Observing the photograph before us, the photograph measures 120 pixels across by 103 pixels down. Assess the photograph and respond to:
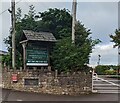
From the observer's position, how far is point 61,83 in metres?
18.8

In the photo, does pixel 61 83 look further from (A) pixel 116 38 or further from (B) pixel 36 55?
(A) pixel 116 38

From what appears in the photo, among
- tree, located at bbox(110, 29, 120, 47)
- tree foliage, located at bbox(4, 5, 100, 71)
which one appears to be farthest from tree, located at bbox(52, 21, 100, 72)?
tree, located at bbox(110, 29, 120, 47)

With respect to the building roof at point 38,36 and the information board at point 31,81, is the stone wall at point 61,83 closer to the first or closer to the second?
the information board at point 31,81

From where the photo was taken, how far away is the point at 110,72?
124 ft

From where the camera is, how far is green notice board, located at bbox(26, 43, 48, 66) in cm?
2030

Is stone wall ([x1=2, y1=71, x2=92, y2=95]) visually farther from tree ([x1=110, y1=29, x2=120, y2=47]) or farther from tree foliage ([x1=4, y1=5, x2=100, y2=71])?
tree ([x1=110, y1=29, x2=120, y2=47])

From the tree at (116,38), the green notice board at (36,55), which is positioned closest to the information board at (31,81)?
the green notice board at (36,55)

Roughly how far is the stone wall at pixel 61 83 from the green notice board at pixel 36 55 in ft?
3.92

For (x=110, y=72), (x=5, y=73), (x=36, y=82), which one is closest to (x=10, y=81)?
(x=5, y=73)

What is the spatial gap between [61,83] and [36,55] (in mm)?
2834

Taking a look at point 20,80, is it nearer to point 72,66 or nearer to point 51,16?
point 72,66

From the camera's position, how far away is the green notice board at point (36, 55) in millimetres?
20297

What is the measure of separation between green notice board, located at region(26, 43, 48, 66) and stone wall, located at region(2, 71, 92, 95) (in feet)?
3.92

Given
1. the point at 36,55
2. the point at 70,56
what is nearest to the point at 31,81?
the point at 36,55
